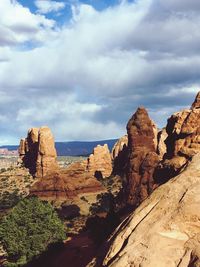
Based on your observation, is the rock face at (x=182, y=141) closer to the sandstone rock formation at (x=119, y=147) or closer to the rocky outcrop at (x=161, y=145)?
the rocky outcrop at (x=161, y=145)

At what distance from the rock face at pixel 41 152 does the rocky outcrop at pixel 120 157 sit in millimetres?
26471

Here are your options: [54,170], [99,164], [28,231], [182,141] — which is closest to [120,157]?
[99,164]

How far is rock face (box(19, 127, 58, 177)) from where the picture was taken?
504 ft

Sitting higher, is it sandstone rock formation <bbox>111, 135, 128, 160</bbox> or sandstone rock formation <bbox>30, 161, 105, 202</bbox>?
sandstone rock formation <bbox>111, 135, 128, 160</bbox>

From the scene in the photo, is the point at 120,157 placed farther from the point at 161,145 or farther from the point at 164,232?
the point at 164,232

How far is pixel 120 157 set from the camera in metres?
173

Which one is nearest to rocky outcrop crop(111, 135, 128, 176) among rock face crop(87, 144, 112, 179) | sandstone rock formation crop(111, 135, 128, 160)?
sandstone rock formation crop(111, 135, 128, 160)

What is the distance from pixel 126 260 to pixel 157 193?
A: 3152 mm

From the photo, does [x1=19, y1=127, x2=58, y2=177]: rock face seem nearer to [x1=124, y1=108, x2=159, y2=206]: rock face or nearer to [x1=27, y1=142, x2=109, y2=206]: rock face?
[x1=27, y1=142, x2=109, y2=206]: rock face

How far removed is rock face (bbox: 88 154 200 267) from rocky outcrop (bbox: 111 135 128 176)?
146470 mm

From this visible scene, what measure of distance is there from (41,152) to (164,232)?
143 meters

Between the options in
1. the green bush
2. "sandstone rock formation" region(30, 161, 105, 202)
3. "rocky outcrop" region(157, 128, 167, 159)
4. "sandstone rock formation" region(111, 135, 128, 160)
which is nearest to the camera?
the green bush

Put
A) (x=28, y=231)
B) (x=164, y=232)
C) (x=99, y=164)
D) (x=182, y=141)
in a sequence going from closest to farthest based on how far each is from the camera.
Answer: (x=164, y=232) < (x=182, y=141) < (x=28, y=231) < (x=99, y=164)

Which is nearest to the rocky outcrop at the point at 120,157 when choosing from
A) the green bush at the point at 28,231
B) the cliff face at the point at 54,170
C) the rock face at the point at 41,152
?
the cliff face at the point at 54,170
